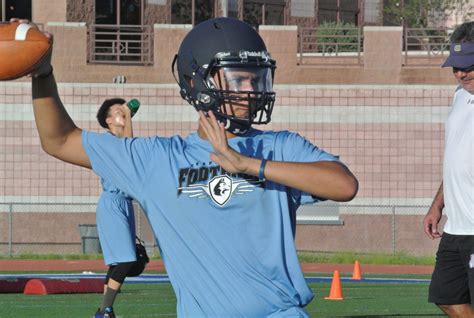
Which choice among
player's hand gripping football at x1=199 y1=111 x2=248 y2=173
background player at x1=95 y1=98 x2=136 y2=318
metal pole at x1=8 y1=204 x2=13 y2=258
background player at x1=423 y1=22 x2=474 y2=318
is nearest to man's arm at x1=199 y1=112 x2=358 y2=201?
player's hand gripping football at x1=199 y1=111 x2=248 y2=173

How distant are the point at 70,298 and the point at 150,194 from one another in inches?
414

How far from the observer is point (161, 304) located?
14.2m

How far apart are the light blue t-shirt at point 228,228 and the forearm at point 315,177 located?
0.07 m

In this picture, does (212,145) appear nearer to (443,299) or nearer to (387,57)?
(443,299)

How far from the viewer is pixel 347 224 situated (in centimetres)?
2825

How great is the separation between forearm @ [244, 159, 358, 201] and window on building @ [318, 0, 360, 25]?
1368 inches

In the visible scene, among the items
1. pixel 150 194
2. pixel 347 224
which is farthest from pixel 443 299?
pixel 347 224

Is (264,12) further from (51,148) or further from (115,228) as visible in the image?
(51,148)

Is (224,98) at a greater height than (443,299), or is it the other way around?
(224,98)

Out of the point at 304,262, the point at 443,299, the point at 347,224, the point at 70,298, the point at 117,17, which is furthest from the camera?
the point at 117,17

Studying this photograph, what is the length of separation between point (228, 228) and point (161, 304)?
976 centimetres

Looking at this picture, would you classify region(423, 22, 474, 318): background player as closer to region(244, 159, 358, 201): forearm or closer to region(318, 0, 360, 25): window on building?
region(244, 159, 358, 201): forearm

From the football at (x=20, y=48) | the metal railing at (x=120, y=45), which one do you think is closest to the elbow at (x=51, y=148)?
the football at (x=20, y=48)

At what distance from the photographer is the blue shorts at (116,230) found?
10.3 meters
